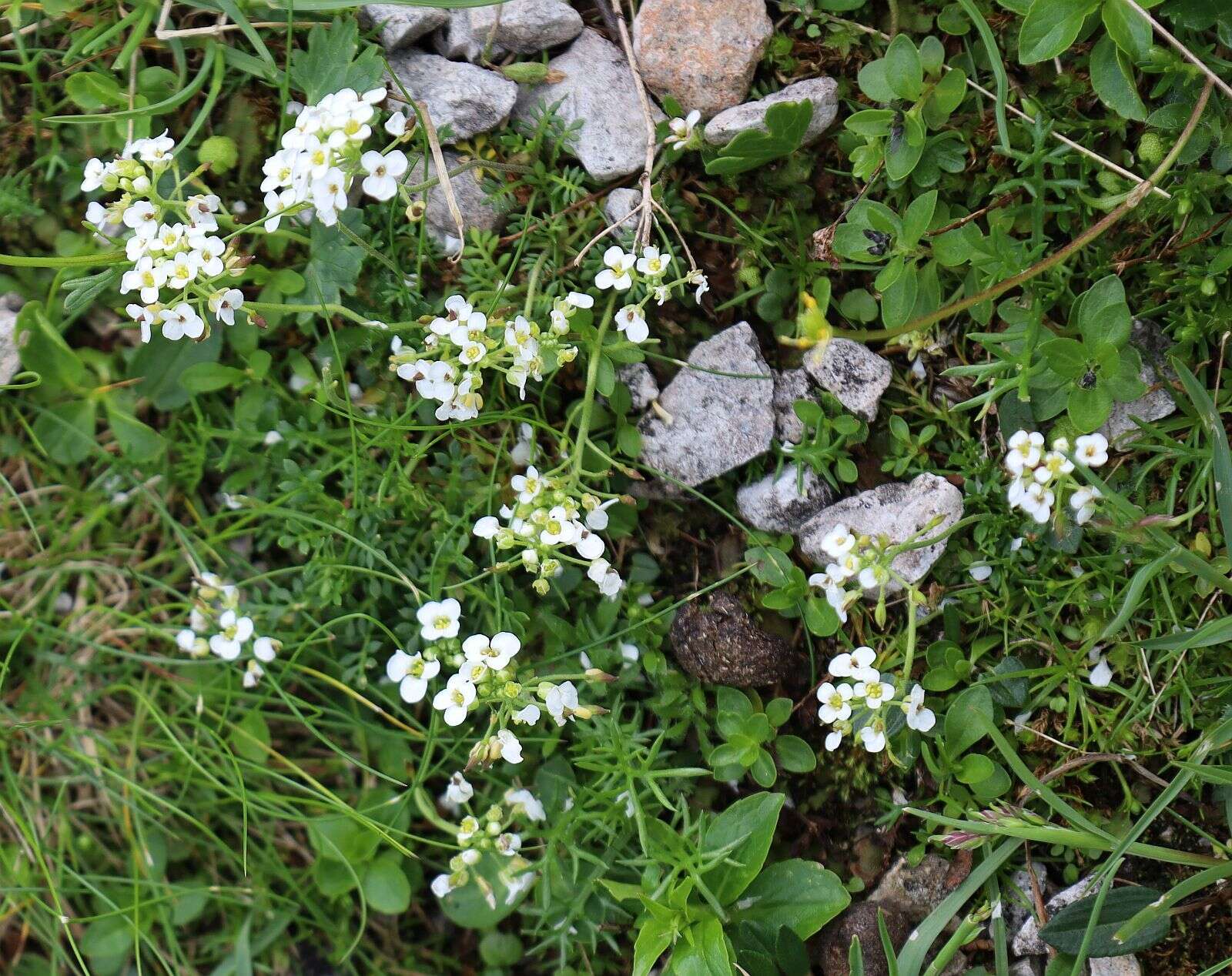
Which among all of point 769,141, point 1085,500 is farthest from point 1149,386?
point 769,141

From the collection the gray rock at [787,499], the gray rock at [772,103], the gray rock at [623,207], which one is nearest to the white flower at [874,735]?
the gray rock at [787,499]

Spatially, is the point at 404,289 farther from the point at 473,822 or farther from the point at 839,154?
the point at 473,822

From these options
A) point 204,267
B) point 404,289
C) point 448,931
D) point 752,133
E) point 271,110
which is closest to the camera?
point 204,267

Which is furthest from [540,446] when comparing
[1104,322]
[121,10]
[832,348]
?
[121,10]

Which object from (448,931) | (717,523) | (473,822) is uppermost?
(717,523)

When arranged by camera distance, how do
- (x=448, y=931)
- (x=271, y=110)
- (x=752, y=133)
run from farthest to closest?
(x=448, y=931), (x=271, y=110), (x=752, y=133)
